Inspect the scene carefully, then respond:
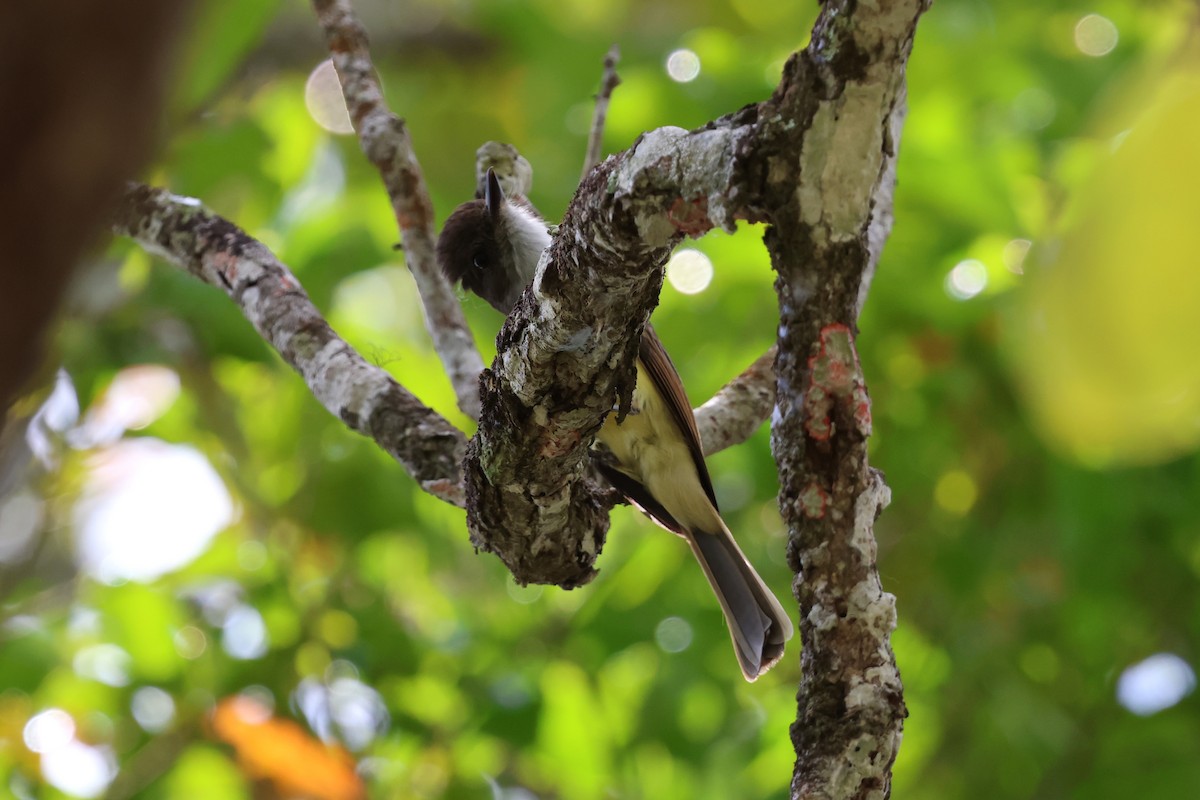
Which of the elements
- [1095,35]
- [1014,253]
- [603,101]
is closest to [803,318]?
[603,101]

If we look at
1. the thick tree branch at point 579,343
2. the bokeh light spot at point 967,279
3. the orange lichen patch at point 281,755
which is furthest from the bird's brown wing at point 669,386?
the orange lichen patch at point 281,755

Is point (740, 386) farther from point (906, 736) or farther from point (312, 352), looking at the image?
point (906, 736)

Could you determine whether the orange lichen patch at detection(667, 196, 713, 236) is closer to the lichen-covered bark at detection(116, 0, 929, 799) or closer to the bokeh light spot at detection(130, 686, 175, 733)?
the lichen-covered bark at detection(116, 0, 929, 799)

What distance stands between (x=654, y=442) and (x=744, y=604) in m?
0.46

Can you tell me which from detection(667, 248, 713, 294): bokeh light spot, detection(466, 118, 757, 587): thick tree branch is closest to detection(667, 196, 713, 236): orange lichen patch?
detection(466, 118, 757, 587): thick tree branch

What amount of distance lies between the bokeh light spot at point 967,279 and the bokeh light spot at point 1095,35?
1082mm

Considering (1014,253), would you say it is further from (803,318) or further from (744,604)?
(803,318)

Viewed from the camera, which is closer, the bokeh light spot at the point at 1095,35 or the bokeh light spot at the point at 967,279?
the bokeh light spot at the point at 967,279

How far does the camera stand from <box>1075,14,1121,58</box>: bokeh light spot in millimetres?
4035

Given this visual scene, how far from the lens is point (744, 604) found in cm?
291

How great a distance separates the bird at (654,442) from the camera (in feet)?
9.09

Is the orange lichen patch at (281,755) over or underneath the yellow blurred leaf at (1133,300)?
underneath

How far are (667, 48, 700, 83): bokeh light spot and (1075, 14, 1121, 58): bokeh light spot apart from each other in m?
1.41

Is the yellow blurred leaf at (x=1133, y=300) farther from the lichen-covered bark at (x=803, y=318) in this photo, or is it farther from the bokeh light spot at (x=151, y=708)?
the bokeh light spot at (x=151, y=708)
